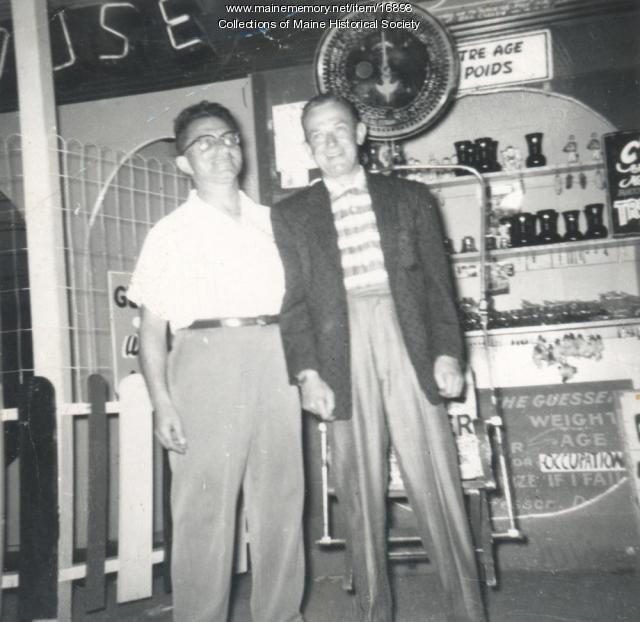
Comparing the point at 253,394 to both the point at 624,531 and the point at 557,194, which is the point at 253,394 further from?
the point at 557,194

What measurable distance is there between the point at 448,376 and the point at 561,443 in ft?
4.85

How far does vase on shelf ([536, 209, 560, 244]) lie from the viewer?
3.23m

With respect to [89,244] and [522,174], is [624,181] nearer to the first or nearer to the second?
[522,174]

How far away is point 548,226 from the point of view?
3.26m

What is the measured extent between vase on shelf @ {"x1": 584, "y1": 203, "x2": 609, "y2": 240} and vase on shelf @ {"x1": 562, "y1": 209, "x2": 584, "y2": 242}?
5 centimetres

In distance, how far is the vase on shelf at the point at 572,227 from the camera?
10.5ft

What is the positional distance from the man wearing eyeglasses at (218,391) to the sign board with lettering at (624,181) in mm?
1922

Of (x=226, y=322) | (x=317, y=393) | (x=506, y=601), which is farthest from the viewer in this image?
(x=506, y=601)

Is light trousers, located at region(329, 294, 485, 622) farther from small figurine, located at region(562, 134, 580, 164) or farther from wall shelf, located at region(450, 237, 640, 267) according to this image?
small figurine, located at region(562, 134, 580, 164)

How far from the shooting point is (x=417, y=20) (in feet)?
9.43

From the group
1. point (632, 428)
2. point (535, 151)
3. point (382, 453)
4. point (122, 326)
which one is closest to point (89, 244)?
point (122, 326)

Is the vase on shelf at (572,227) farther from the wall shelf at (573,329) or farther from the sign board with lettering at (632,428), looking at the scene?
the sign board with lettering at (632,428)

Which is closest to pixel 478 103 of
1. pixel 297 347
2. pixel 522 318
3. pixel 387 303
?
pixel 522 318

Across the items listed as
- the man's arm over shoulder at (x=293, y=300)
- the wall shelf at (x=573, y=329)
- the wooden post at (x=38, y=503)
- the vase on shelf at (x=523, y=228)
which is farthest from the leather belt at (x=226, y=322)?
the vase on shelf at (x=523, y=228)
